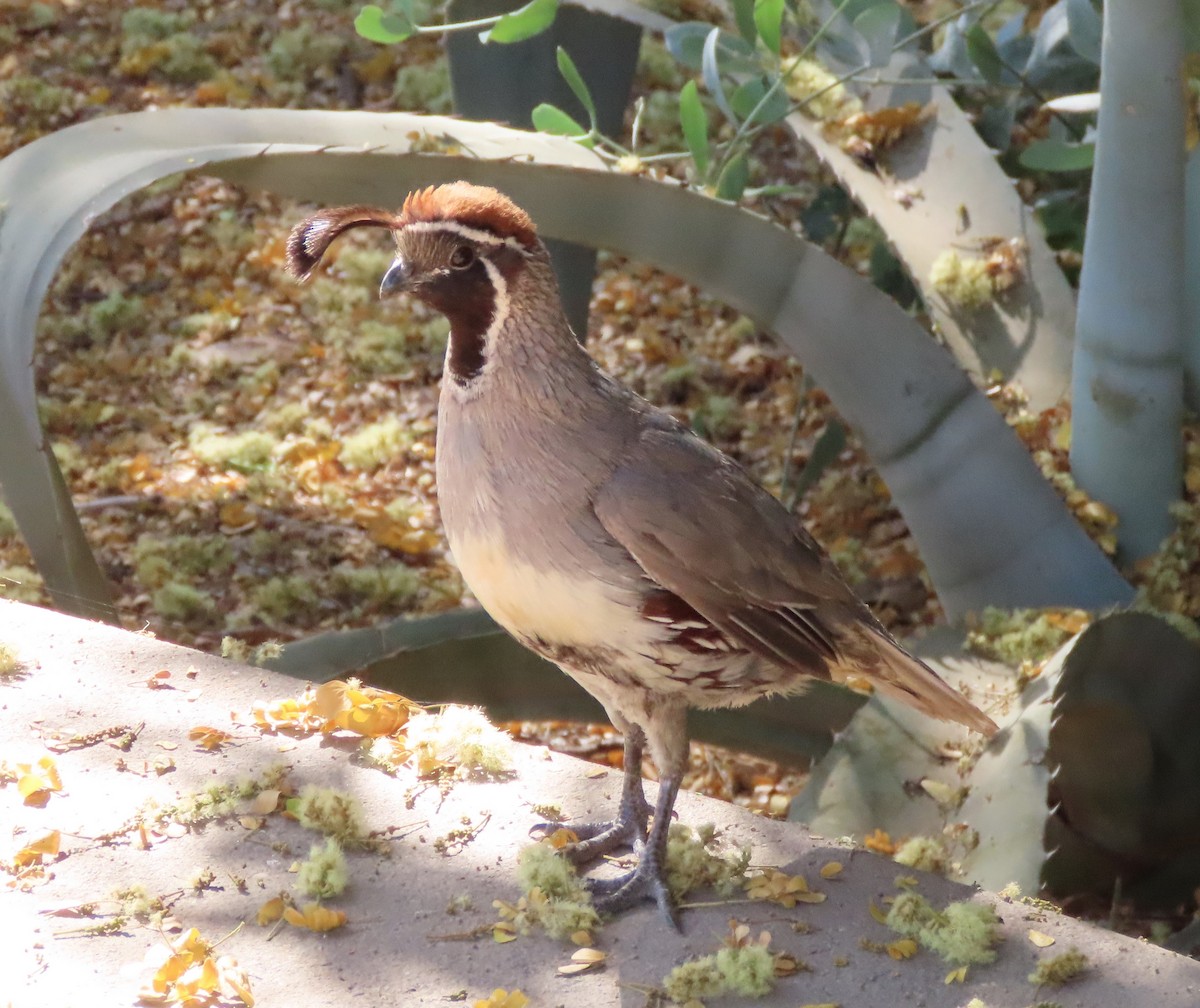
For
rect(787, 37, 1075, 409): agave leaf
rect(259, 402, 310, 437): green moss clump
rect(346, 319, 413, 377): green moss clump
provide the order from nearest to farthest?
rect(787, 37, 1075, 409): agave leaf, rect(259, 402, 310, 437): green moss clump, rect(346, 319, 413, 377): green moss clump

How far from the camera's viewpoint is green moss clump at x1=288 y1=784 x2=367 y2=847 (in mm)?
1864

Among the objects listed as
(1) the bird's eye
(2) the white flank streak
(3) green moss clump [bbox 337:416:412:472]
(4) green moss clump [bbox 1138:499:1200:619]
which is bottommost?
(3) green moss clump [bbox 337:416:412:472]

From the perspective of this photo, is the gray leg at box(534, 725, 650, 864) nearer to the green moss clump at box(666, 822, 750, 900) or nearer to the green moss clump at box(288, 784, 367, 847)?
the green moss clump at box(666, 822, 750, 900)

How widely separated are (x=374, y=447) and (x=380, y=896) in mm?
2335

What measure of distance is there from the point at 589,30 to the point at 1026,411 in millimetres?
1133

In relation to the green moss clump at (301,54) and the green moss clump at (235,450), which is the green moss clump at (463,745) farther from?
the green moss clump at (301,54)

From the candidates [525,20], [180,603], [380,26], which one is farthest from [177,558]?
[525,20]

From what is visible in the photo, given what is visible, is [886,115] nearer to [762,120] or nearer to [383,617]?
[762,120]

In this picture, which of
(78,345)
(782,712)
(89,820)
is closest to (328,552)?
(78,345)

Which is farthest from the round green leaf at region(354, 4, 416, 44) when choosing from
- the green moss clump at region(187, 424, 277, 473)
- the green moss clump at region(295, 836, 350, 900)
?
the green moss clump at region(187, 424, 277, 473)

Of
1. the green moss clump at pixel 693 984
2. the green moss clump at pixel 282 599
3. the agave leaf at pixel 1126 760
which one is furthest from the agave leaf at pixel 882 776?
the green moss clump at pixel 282 599

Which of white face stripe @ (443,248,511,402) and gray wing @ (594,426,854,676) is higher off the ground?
white face stripe @ (443,248,511,402)

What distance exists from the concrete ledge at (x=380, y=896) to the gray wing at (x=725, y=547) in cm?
31

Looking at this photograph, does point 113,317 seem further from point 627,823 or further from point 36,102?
point 627,823
